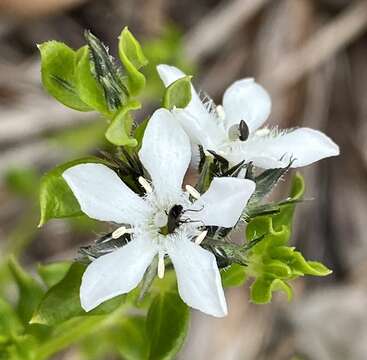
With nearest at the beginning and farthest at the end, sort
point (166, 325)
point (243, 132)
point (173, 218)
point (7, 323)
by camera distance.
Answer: point (173, 218) < point (243, 132) < point (166, 325) < point (7, 323)

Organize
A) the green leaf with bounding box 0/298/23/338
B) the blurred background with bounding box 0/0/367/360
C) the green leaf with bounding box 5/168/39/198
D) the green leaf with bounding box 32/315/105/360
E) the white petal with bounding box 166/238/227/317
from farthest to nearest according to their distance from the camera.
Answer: the blurred background with bounding box 0/0/367/360, the green leaf with bounding box 5/168/39/198, the green leaf with bounding box 0/298/23/338, the green leaf with bounding box 32/315/105/360, the white petal with bounding box 166/238/227/317

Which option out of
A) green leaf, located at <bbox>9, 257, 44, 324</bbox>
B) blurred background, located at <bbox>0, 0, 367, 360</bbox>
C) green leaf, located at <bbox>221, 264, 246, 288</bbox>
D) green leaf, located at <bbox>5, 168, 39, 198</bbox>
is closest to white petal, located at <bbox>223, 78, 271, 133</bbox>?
green leaf, located at <bbox>221, 264, 246, 288</bbox>

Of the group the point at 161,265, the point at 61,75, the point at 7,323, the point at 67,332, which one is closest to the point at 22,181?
the point at 7,323

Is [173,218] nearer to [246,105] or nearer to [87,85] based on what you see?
[87,85]

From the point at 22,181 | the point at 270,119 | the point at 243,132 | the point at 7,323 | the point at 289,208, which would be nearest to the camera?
the point at 243,132

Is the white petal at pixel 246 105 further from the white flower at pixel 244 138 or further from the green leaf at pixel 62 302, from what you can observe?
the green leaf at pixel 62 302

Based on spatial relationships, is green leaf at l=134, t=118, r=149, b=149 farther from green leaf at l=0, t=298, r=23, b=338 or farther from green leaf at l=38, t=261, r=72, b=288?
green leaf at l=0, t=298, r=23, b=338

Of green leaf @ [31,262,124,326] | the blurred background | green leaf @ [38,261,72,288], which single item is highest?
green leaf @ [31,262,124,326]
